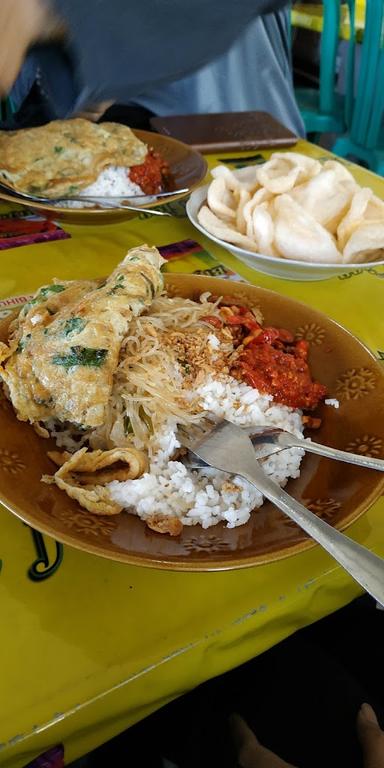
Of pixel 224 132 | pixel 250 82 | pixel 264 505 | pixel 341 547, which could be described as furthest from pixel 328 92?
pixel 341 547

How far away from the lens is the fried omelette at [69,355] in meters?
0.90

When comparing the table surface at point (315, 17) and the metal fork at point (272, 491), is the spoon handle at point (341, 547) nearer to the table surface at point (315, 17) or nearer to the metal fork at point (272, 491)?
the metal fork at point (272, 491)

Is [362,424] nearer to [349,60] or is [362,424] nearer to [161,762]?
[161,762]

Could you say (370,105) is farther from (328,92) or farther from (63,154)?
(63,154)

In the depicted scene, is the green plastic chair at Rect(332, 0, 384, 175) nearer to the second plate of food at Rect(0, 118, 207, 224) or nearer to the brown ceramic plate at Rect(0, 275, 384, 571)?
the second plate of food at Rect(0, 118, 207, 224)

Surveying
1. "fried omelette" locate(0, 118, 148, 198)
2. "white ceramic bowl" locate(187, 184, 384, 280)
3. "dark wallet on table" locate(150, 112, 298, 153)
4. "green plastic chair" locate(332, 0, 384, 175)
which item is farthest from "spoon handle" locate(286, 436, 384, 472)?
"green plastic chair" locate(332, 0, 384, 175)

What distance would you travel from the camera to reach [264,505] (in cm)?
82

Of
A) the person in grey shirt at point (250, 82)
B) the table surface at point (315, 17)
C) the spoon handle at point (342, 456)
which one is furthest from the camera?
the table surface at point (315, 17)

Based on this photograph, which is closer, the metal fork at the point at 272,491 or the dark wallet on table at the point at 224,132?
the metal fork at the point at 272,491

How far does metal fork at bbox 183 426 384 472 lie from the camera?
80 cm

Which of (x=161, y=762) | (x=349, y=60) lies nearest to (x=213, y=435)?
(x=161, y=762)

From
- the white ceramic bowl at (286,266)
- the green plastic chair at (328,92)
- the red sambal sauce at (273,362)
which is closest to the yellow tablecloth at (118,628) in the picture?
the red sambal sauce at (273,362)

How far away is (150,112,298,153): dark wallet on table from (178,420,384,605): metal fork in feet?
5.00

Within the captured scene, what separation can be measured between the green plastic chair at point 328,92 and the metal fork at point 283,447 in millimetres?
3630
